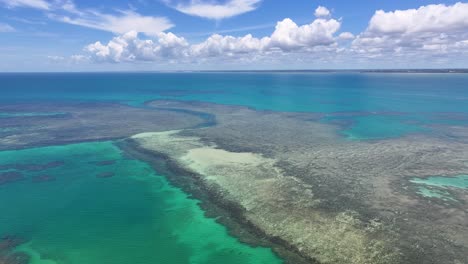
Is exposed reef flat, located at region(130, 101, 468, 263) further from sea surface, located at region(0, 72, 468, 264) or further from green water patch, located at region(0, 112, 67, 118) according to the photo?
green water patch, located at region(0, 112, 67, 118)

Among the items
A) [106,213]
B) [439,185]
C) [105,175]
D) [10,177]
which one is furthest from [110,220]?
[439,185]

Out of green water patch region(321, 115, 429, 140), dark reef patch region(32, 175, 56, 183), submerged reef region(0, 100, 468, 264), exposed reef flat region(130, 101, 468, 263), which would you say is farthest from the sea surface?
green water patch region(321, 115, 429, 140)

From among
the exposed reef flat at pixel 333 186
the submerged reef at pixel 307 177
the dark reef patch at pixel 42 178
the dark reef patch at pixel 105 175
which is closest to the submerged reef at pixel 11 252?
the submerged reef at pixel 307 177

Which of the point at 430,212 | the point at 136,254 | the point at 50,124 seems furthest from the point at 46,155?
the point at 430,212

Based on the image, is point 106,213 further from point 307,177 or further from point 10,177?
point 307,177

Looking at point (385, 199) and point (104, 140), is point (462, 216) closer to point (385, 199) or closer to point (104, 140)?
point (385, 199)
